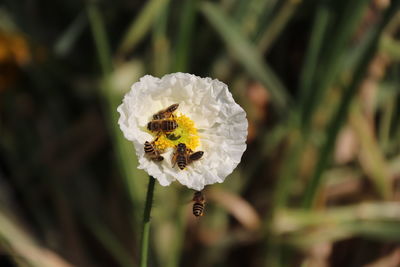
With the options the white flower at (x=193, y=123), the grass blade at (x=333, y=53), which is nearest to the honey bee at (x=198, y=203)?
the white flower at (x=193, y=123)

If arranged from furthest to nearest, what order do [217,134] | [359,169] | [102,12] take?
[102,12], [359,169], [217,134]

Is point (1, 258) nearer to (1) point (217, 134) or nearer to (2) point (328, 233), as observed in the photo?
(2) point (328, 233)

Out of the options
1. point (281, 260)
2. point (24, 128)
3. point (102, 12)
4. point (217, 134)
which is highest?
point (102, 12)

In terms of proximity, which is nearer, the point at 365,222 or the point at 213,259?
the point at 365,222

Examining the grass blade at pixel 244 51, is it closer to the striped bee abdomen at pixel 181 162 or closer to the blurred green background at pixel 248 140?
A: the blurred green background at pixel 248 140

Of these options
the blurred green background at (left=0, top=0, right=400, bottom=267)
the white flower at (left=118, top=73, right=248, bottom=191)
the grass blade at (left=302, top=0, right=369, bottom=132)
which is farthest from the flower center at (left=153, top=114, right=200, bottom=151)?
the grass blade at (left=302, top=0, right=369, bottom=132)

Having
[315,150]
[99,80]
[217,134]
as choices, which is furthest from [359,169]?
[217,134]
